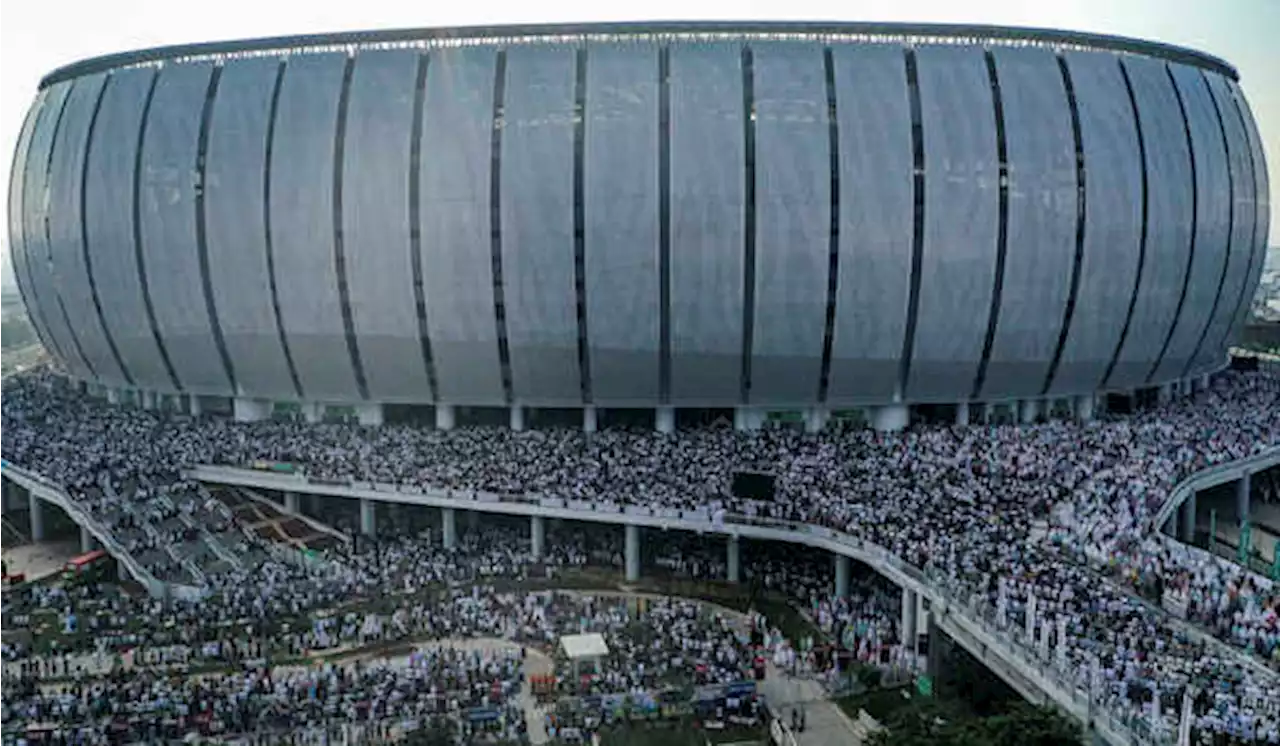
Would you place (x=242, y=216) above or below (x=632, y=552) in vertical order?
above

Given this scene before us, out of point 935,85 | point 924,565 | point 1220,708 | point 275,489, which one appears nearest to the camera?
point 1220,708

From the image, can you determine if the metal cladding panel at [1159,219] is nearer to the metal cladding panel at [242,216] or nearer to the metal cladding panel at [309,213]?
the metal cladding panel at [309,213]

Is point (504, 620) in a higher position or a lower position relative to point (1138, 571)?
lower

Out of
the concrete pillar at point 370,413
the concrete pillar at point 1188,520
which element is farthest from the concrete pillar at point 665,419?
the concrete pillar at point 1188,520

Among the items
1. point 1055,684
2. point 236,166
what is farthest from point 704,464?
point 236,166

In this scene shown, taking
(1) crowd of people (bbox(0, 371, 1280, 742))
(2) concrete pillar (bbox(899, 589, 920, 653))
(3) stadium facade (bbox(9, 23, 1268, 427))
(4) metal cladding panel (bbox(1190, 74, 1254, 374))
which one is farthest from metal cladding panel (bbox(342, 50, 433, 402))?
(4) metal cladding panel (bbox(1190, 74, 1254, 374))

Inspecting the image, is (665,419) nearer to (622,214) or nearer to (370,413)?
(622,214)

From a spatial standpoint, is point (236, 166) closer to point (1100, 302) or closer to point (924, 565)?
point (924, 565)

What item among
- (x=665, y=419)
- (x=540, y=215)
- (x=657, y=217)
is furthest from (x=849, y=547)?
(x=540, y=215)
